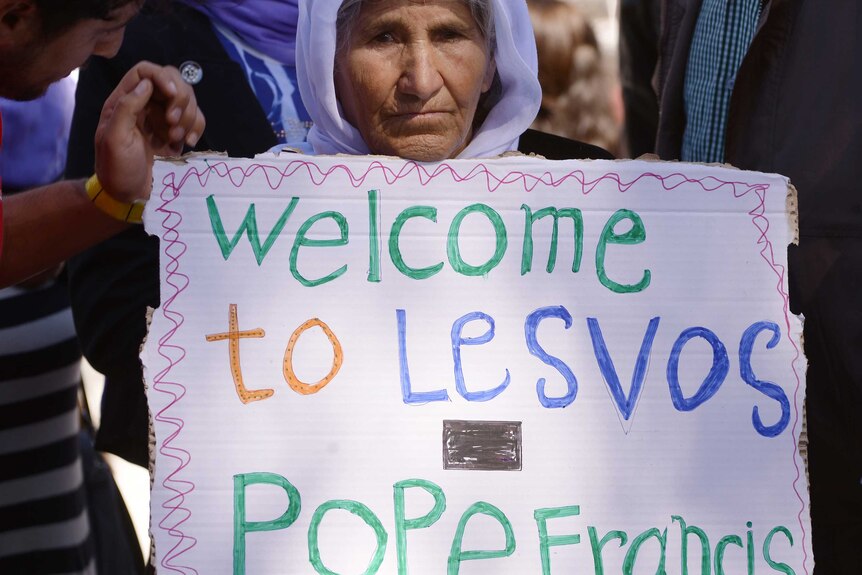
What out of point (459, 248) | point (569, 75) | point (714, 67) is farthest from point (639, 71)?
point (459, 248)

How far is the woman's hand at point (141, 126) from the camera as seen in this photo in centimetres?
165

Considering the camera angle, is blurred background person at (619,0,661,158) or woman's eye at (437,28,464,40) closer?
woman's eye at (437,28,464,40)

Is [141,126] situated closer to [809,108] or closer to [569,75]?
[809,108]

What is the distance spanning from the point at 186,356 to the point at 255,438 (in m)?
0.15

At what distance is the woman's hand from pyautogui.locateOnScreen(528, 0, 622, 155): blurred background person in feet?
6.50

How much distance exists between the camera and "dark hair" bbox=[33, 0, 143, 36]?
166 cm

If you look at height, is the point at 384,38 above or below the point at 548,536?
above

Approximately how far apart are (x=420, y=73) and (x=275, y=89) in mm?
662

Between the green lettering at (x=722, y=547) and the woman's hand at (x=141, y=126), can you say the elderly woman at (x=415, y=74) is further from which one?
the green lettering at (x=722, y=547)

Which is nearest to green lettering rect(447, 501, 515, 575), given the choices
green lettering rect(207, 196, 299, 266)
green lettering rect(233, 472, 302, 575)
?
green lettering rect(233, 472, 302, 575)

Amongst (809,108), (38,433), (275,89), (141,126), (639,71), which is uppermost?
(639,71)

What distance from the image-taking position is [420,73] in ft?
5.60

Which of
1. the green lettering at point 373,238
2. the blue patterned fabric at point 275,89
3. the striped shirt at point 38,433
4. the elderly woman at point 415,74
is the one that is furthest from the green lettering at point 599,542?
the striped shirt at point 38,433

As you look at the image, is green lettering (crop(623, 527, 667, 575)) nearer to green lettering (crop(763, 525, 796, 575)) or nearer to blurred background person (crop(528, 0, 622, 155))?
green lettering (crop(763, 525, 796, 575))
